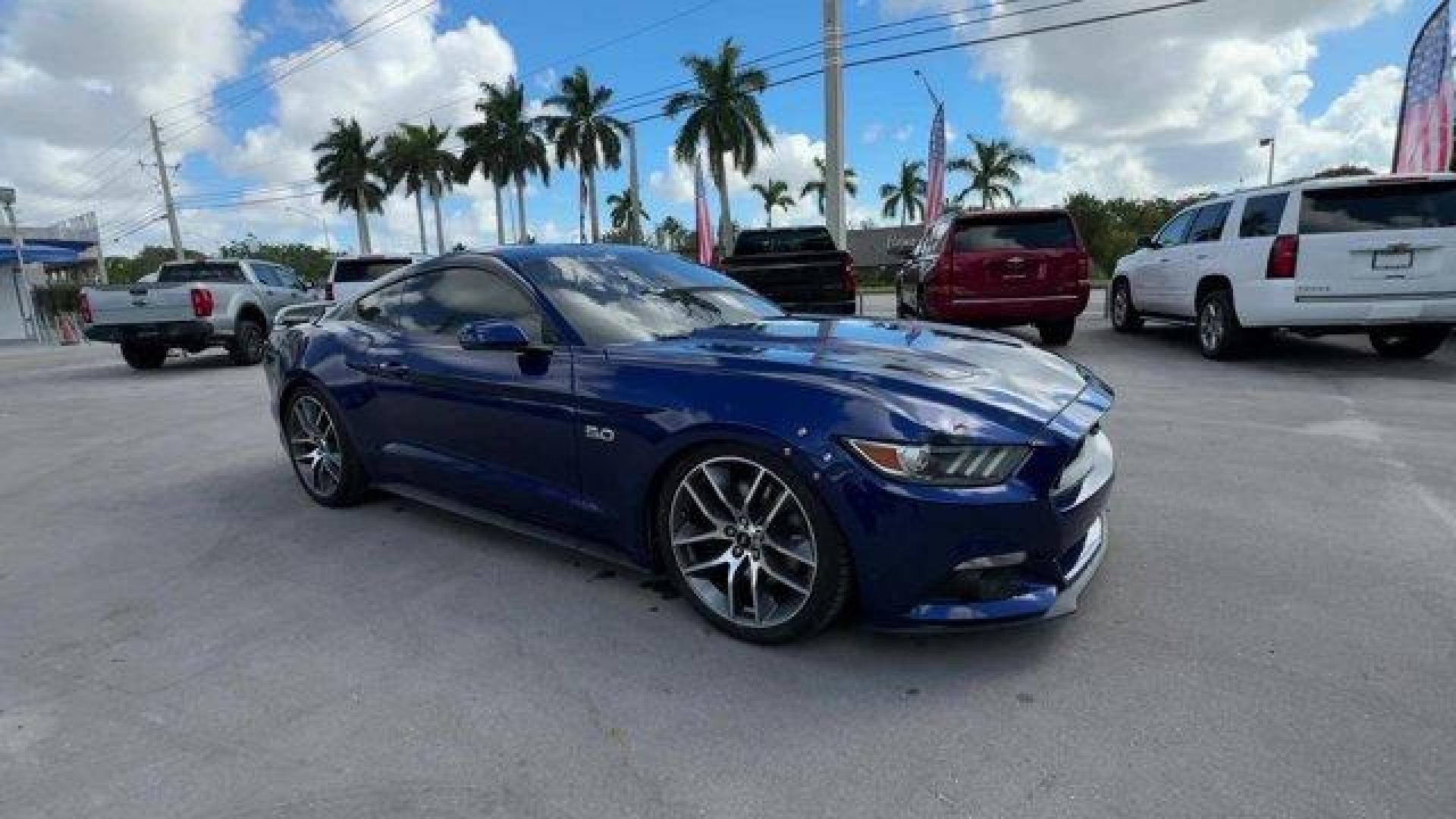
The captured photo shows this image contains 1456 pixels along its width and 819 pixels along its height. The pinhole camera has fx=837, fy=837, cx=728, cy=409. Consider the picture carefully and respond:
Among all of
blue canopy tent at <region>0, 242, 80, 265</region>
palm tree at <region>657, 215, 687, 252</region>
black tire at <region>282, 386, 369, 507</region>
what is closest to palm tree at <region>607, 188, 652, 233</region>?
palm tree at <region>657, 215, 687, 252</region>

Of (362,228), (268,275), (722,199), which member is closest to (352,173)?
(362,228)

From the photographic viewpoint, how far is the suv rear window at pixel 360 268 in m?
14.2

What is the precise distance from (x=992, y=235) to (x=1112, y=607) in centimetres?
716

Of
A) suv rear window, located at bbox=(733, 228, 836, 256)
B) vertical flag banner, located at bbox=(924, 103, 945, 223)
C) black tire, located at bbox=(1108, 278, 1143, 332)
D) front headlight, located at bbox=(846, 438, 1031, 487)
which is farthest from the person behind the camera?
vertical flag banner, located at bbox=(924, 103, 945, 223)

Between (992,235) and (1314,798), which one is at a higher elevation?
(992,235)

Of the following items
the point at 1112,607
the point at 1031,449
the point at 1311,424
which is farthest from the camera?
the point at 1311,424

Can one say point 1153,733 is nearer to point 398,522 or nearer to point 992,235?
point 398,522

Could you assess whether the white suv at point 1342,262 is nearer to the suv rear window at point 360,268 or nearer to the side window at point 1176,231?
the side window at point 1176,231

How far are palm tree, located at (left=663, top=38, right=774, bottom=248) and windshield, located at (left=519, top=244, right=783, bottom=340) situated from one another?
41089 millimetres

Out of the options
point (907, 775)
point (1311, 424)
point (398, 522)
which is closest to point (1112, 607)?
point (907, 775)

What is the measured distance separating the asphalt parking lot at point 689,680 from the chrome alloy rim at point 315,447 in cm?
23

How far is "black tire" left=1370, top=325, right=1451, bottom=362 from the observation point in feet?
26.3

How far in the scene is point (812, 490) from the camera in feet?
8.85

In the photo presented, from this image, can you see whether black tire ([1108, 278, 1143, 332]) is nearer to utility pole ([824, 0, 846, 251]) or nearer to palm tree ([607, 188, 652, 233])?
utility pole ([824, 0, 846, 251])
